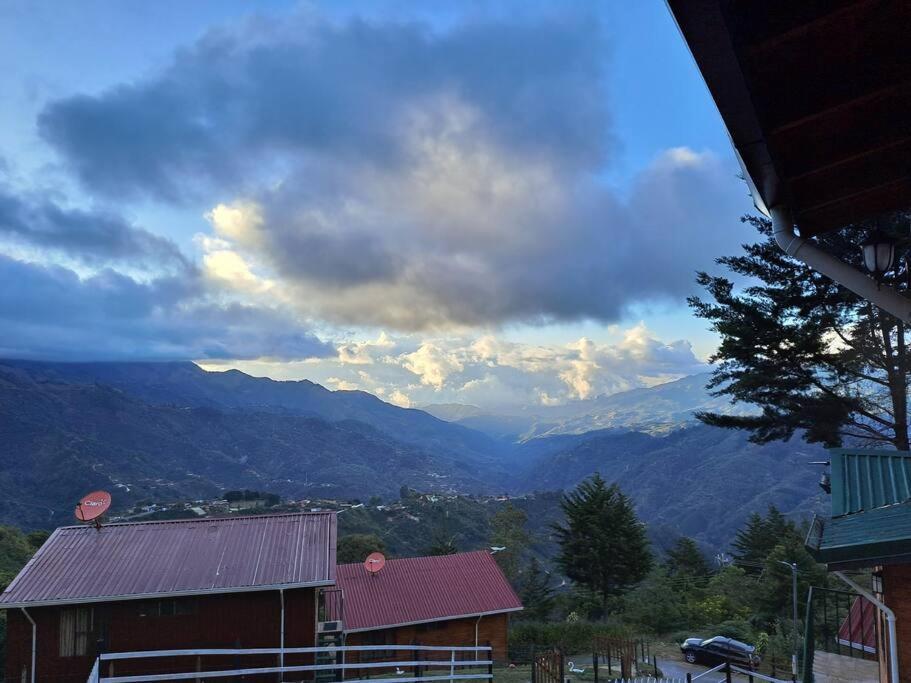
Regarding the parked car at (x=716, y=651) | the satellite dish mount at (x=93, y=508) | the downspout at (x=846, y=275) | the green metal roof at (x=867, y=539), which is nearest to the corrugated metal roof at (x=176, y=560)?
the satellite dish mount at (x=93, y=508)

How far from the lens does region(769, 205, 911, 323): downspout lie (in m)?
5.28

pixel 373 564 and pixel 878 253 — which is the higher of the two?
pixel 878 253

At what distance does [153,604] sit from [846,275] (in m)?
18.8

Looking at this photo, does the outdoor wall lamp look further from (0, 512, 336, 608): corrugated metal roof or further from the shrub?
the shrub

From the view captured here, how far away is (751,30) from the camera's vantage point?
9.90ft

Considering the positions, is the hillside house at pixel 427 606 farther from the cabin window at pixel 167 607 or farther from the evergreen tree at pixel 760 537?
the evergreen tree at pixel 760 537

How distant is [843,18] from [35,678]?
882 inches

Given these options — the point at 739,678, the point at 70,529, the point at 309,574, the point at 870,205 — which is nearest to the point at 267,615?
the point at 309,574

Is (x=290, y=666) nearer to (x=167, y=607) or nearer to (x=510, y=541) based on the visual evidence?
(x=167, y=607)

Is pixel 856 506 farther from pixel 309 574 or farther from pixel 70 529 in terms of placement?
pixel 70 529

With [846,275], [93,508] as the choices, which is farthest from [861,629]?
[93,508]

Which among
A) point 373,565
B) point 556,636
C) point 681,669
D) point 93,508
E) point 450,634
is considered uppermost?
point 93,508

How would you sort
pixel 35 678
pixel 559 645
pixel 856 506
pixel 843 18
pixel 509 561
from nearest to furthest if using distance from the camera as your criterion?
pixel 843 18, pixel 856 506, pixel 35 678, pixel 559 645, pixel 509 561

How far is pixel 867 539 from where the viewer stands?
19.1 feet
